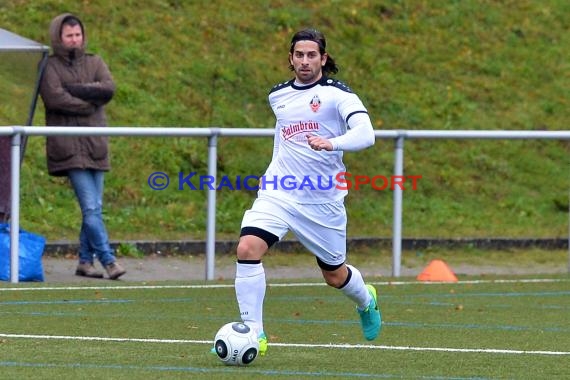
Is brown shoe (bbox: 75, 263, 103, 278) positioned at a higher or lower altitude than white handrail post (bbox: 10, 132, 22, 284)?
lower

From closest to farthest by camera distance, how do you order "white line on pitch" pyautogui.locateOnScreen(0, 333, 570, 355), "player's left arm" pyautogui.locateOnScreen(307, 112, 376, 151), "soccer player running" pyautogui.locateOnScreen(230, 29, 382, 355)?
"player's left arm" pyautogui.locateOnScreen(307, 112, 376, 151) → "soccer player running" pyautogui.locateOnScreen(230, 29, 382, 355) → "white line on pitch" pyautogui.locateOnScreen(0, 333, 570, 355)

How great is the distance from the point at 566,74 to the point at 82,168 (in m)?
11.9

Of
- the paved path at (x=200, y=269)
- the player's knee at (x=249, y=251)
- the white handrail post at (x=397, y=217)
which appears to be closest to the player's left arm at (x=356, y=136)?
the player's knee at (x=249, y=251)

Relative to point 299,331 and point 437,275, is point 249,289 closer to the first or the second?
point 299,331

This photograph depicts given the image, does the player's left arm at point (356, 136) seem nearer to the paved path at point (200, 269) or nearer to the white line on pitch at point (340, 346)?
the white line on pitch at point (340, 346)

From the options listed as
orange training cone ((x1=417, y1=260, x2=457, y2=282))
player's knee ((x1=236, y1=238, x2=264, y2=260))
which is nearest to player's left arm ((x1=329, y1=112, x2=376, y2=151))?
A: player's knee ((x1=236, y1=238, x2=264, y2=260))

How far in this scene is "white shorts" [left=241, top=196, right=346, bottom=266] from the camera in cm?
904

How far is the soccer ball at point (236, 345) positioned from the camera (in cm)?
855

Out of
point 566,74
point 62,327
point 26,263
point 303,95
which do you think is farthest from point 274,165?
point 566,74

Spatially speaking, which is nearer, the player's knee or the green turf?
the green turf

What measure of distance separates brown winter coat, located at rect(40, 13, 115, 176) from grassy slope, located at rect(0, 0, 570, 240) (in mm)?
1961

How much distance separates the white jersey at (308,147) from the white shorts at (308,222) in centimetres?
6

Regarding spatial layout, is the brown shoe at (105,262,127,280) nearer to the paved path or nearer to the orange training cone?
the paved path

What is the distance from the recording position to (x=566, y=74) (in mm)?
24219
